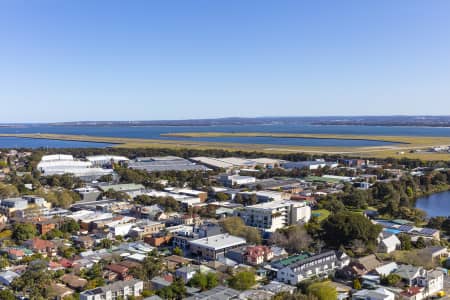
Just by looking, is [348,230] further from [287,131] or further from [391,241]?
[287,131]

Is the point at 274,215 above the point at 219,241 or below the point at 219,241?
above

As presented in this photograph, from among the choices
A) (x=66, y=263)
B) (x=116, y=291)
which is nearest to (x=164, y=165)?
(x=66, y=263)

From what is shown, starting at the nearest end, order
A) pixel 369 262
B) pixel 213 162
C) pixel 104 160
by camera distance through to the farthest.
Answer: pixel 369 262 → pixel 213 162 → pixel 104 160

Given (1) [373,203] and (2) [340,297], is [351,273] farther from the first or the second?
(1) [373,203]

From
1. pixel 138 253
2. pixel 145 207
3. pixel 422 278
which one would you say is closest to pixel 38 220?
pixel 145 207

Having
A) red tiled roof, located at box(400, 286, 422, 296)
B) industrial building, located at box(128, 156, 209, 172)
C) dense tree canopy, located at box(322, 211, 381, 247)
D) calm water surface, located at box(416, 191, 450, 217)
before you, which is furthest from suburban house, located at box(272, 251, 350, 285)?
industrial building, located at box(128, 156, 209, 172)

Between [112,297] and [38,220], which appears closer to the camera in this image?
[112,297]
